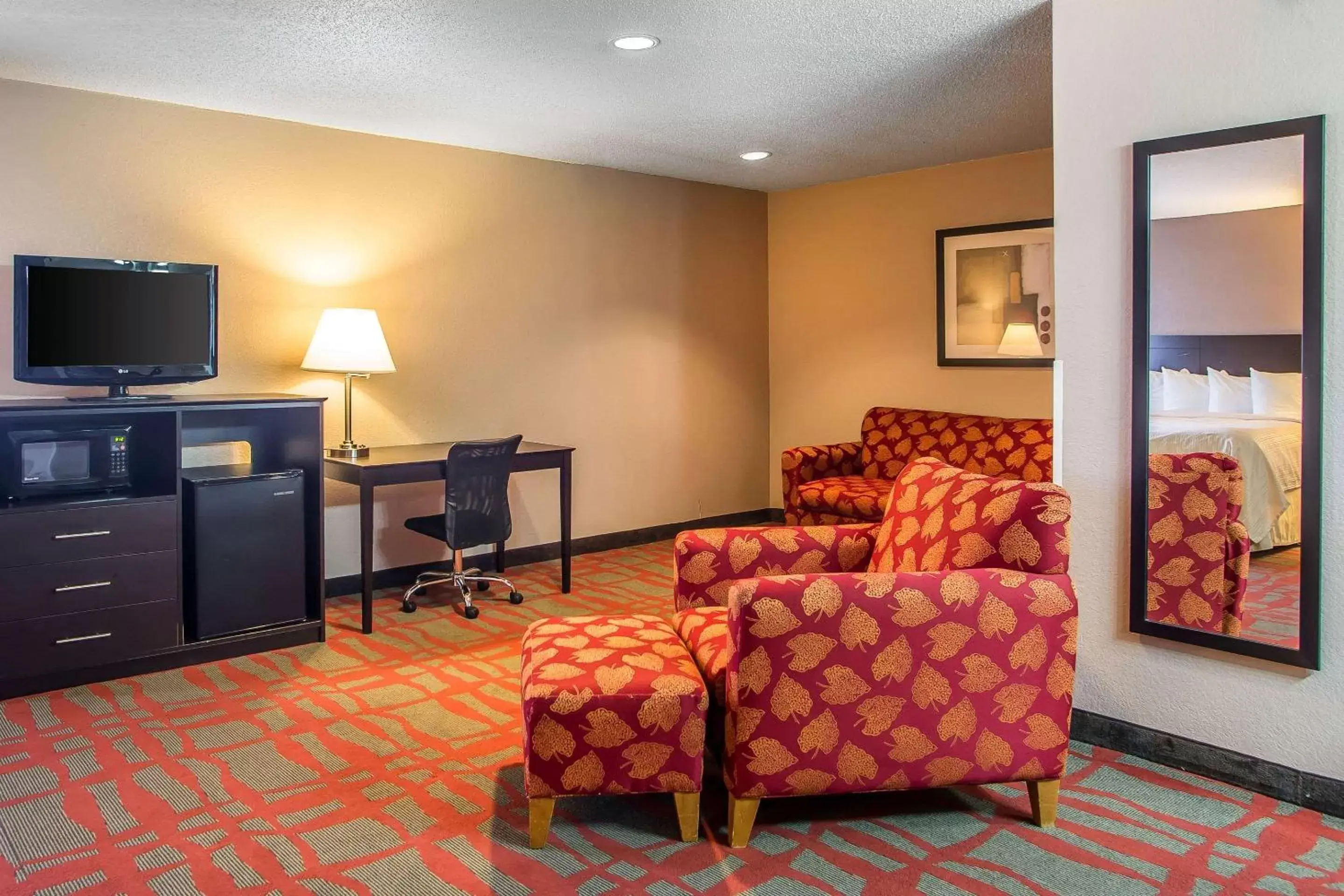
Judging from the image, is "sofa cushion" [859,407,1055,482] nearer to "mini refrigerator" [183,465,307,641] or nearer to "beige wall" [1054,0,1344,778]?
A: "beige wall" [1054,0,1344,778]

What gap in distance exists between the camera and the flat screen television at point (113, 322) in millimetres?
3473

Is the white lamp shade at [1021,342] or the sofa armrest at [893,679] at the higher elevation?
the white lamp shade at [1021,342]

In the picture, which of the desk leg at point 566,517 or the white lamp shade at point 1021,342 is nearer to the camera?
the desk leg at point 566,517

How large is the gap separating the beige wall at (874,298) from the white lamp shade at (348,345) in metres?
2.96

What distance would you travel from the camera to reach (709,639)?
2535mm

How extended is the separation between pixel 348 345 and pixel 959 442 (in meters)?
3.12

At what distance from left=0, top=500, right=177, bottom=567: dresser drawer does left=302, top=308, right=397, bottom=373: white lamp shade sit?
94cm

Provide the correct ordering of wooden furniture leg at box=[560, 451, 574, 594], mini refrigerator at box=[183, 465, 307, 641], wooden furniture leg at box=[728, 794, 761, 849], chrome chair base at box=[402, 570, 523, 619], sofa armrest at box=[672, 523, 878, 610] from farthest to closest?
wooden furniture leg at box=[560, 451, 574, 594] < chrome chair base at box=[402, 570, 523, 619] < mini refrigerator at box=[183, 465, 307, 641] < sofa armrest at box=[672, 523, 878, 610] < wooden furniture leg at box=[728, 794, 761, 849]

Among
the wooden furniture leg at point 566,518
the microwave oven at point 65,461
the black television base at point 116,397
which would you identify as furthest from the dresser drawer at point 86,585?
the wooden furniture leg at point 566,518

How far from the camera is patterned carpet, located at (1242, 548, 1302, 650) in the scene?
7.97 feet

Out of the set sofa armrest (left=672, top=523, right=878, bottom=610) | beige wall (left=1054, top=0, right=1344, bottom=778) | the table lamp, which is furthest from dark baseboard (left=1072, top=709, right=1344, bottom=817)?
the table lamp

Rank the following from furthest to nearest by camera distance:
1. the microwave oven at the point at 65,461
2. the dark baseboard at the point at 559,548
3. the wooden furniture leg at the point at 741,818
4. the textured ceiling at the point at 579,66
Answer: the dark baseboard at the point at 559,548 → the microwave oven at the point at 65,461 → the textured ceiling at the point at 579,66 → the wooden furniture leg at the point at 741,818

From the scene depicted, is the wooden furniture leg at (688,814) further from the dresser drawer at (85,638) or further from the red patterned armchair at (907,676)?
the dresser drawer at (85,638)

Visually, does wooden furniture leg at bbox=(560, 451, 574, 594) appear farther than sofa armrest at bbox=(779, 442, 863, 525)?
No
